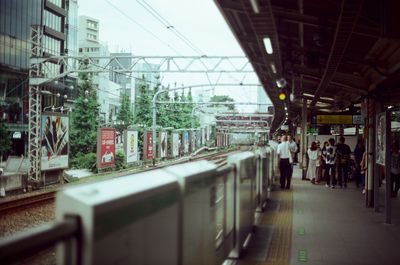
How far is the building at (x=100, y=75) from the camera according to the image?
6700 centimetres

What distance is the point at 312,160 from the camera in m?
17.1

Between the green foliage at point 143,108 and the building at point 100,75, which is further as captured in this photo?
the building at point 100,75

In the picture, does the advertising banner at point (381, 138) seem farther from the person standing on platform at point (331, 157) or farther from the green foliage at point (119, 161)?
the green foliage at point (119, 161)

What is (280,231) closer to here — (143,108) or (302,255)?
(302,255)

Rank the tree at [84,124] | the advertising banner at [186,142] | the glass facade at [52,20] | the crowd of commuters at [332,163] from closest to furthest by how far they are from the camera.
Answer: the crowd of commuters at [332,163]
the tree at [84,124]
the advertising banner at [186,142]
the glass facade at [52,20]

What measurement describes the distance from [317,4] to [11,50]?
4061 centimetres

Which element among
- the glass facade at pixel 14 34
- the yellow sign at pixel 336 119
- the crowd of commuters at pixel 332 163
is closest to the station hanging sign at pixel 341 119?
the yellow sign at pixel 336 119

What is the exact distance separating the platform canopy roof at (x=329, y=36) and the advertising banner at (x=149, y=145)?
→ 17292 mm

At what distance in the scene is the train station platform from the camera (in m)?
6.10

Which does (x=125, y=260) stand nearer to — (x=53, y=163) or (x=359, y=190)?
(x=359, y=190)

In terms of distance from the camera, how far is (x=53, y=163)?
19.7 meters

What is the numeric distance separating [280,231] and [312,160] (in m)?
9.62

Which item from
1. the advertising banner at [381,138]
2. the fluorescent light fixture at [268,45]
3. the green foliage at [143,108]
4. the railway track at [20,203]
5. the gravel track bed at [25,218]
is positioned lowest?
the gravel track bed at [25,218]

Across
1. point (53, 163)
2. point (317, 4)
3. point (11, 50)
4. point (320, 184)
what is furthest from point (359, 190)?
point (11, 50)
